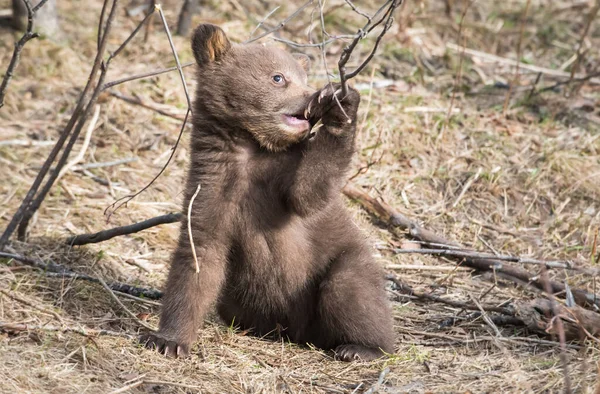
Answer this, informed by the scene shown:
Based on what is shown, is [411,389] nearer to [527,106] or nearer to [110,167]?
[110,167]

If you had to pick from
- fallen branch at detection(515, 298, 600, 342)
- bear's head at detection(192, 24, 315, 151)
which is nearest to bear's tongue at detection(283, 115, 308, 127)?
bear's head at detection(192, 24, 315, 151)

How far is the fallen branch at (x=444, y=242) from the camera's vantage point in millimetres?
5465

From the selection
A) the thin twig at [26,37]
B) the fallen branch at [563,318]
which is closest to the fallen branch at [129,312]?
the thin twig at [26,37]

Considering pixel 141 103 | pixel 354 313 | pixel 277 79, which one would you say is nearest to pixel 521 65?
pixel 141 103

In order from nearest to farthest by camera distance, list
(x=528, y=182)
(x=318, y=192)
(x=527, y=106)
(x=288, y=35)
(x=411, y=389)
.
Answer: (x=411, y=389), (x=318, y=192), (x=528, y=182), (x=527, y=106), (x=288, y=35)

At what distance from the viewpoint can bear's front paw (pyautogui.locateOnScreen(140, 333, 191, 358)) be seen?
463cm

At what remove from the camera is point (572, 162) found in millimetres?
7621

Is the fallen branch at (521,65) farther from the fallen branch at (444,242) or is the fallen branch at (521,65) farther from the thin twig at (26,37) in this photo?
the thin twig at (26,37)

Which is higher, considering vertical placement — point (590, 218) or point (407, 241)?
point (590, 218)

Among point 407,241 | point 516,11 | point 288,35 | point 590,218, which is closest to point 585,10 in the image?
point 516,11

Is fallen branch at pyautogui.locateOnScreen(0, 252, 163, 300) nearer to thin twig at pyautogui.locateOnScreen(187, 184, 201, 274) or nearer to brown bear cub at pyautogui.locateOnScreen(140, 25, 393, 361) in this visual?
brown bear cub at pyautogui.locateOnScreen(140, 25, 393, 361)

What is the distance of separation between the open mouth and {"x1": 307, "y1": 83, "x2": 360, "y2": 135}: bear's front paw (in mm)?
250

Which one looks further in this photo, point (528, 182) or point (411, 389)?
point (528, 182)

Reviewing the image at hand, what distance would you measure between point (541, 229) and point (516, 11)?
4856 millimetres
